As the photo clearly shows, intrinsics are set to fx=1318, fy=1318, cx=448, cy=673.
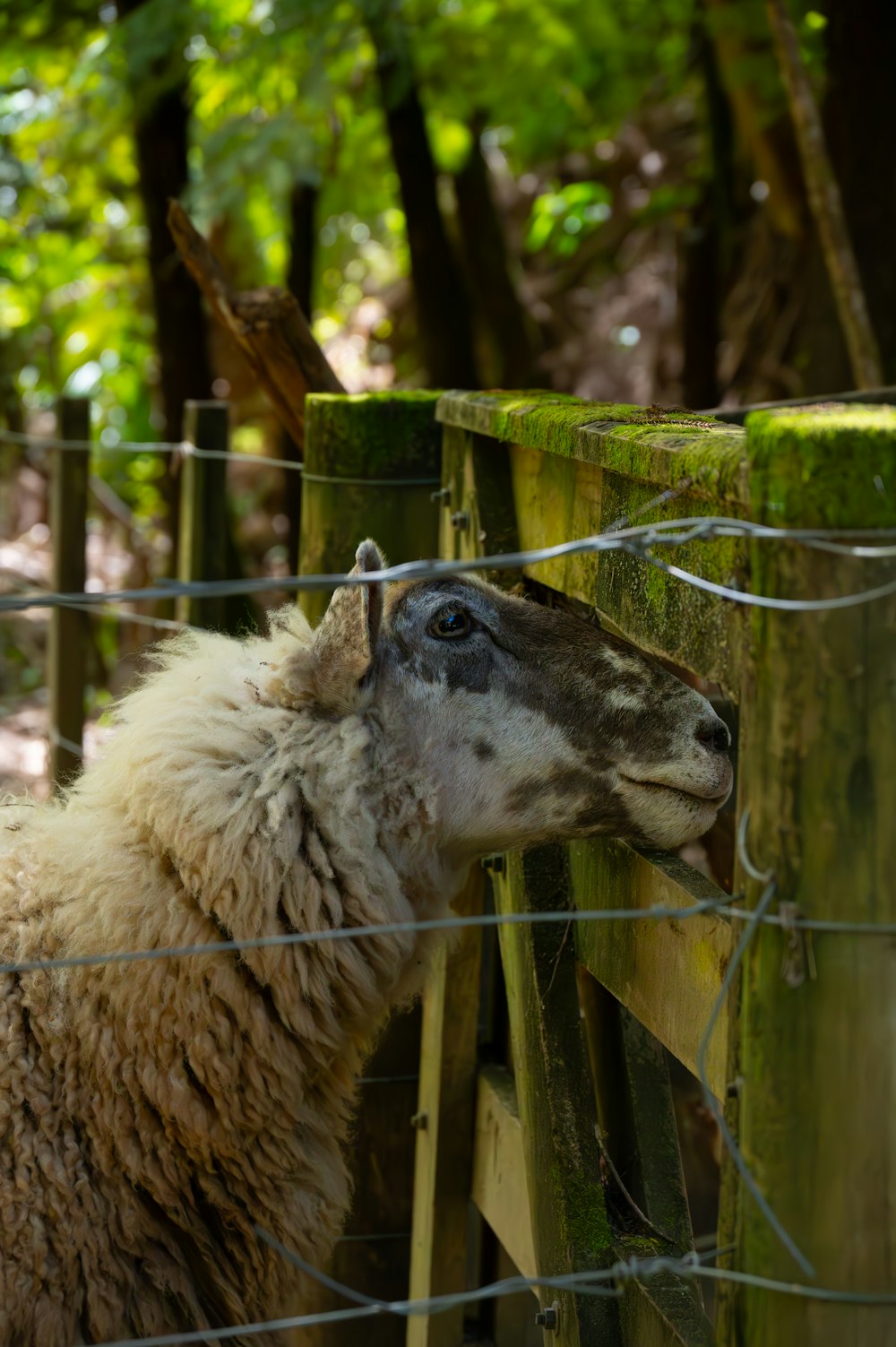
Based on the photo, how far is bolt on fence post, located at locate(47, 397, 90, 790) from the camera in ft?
17.7

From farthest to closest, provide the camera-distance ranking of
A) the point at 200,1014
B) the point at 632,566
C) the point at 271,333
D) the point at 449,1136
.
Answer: the point at 271,333 → the point at 449,1136 → the point at 200,1014 → the point at 632,566

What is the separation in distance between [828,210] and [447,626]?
4066mm

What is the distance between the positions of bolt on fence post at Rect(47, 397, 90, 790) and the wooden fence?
2271mm

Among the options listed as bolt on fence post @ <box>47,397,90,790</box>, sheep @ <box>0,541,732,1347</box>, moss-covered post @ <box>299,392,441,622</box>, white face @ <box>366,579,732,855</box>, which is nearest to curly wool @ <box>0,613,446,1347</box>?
sheep @ <box>0,541,732,1347</box>

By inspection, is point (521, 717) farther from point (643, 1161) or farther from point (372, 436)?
point (372, 436)

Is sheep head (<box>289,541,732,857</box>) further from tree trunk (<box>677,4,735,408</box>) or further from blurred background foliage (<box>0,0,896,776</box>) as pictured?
tree trunk (<box>677,4,735,408</box>)

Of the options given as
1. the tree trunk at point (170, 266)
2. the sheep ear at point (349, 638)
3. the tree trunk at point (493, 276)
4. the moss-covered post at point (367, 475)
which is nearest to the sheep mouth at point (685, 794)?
the sheep ear at point (349, 638)

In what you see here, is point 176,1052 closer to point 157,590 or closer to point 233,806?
point 233,806

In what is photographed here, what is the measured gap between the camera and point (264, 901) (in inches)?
92.5

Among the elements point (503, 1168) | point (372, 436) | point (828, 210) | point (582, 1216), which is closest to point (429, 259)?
point (828, 210)

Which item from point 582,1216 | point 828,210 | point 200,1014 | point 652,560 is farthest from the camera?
point 828,210

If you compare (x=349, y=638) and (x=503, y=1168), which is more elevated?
(x=349, y=638)

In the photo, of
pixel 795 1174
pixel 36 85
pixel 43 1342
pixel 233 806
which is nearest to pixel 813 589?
pixel 795 1174

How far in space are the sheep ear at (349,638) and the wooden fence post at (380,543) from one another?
1.00 meters
